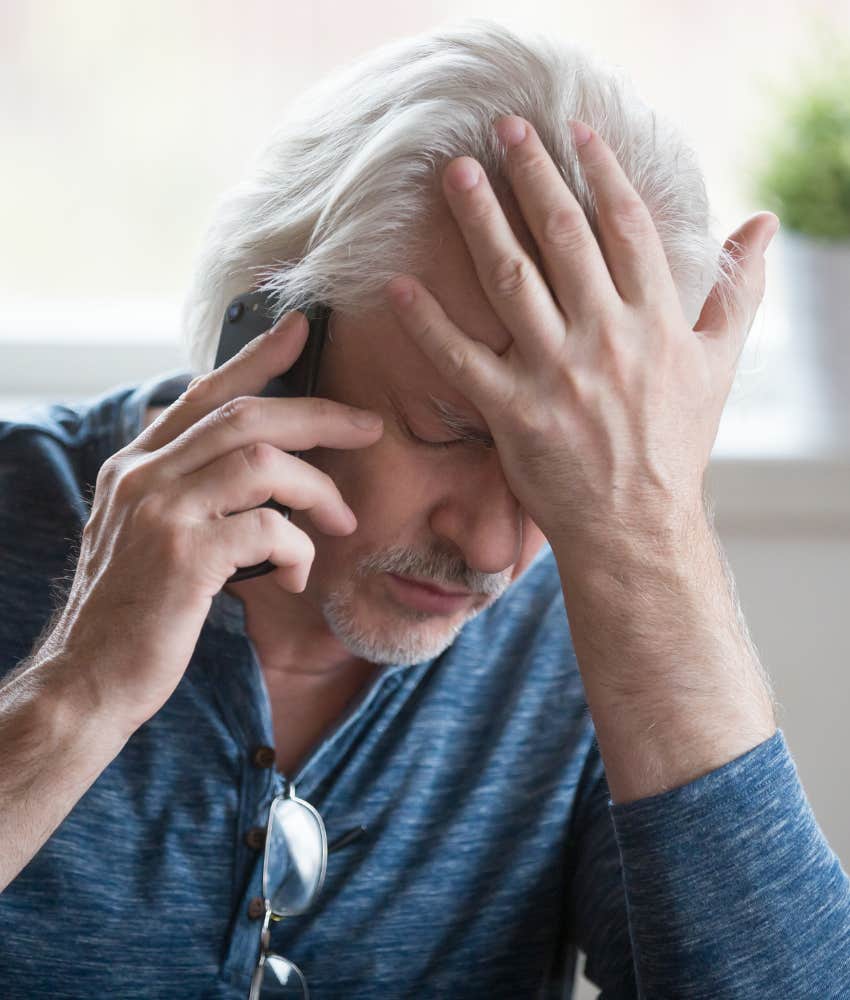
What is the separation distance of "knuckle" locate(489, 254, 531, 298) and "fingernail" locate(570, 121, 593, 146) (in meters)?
0.11

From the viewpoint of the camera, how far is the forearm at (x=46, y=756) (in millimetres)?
1002

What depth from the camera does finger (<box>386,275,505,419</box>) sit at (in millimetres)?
992

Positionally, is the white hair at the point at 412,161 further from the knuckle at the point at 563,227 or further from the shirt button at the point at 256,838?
the shirt button at the point at 256,838

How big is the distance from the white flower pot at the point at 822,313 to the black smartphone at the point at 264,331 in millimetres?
953

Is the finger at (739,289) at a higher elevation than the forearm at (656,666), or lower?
higher

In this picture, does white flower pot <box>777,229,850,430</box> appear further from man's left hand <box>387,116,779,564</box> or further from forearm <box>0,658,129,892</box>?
forearm <box>0,658,129,892</box>

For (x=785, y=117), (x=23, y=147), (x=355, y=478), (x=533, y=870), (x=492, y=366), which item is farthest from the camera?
(x=23, y=147)

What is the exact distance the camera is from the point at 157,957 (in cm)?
117

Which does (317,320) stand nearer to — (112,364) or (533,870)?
(533,870)

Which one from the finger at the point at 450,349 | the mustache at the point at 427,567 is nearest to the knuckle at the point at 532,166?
the finger at the point at 450,349

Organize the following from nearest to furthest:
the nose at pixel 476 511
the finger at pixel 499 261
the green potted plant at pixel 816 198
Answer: the finger at pixel 499 261
the nose at pixel 476 511
the green potted plant at pixel 816 198

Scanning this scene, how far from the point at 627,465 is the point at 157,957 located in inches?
24.7

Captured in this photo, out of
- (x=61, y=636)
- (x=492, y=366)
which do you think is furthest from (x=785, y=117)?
(x=61, y=636)

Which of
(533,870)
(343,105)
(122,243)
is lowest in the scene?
(533,870)
